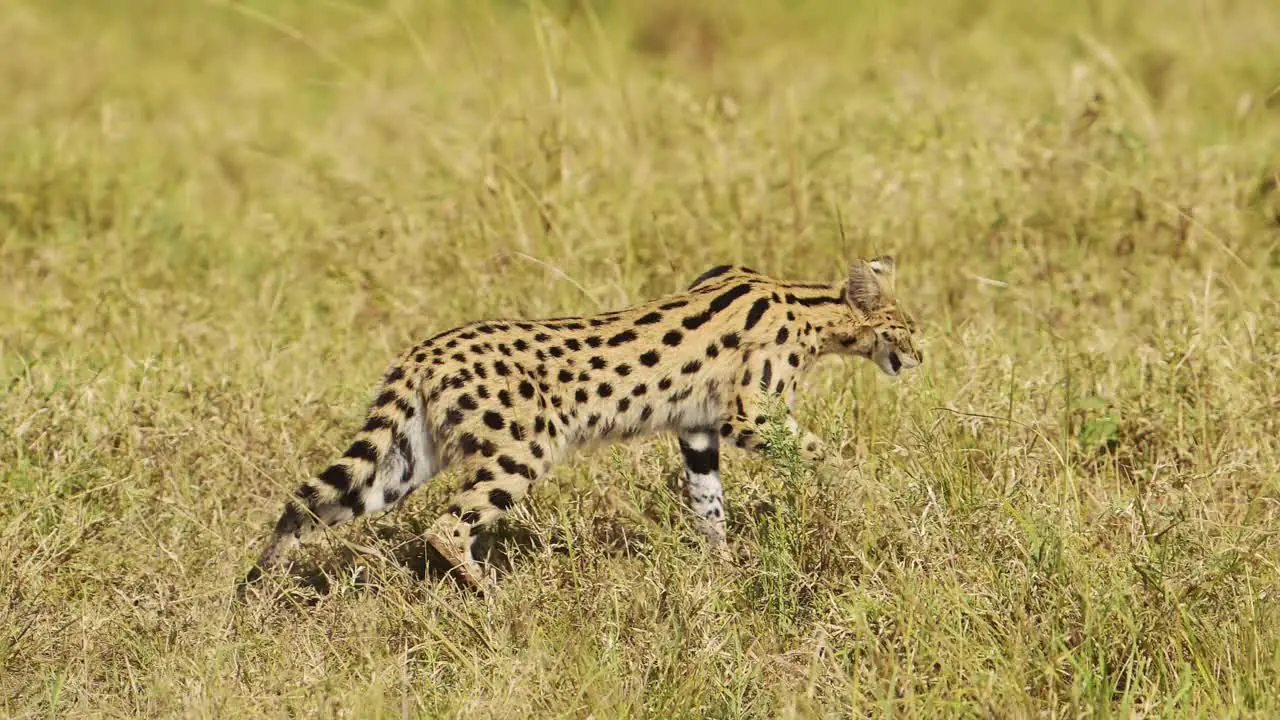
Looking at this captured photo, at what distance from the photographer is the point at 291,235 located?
8.65 m

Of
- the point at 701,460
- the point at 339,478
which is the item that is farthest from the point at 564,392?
the point at 339,478

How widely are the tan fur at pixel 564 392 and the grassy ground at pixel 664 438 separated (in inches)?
7.6

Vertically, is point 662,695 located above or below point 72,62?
below

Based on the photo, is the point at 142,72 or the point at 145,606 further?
the point at 142,72

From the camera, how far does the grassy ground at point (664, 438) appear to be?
4.95m

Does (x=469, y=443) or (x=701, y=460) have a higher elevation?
(x=469, y=443)

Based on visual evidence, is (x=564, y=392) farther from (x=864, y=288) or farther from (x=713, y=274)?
(x=864, y=288)

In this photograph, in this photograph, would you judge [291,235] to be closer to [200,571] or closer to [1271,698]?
[200,571]

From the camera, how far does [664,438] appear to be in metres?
6.47

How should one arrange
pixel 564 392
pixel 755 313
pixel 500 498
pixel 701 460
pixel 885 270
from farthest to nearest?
pixel 885 270 < pixel 755 313 < pixel 701 460 < pixel 564 392 < pixel 500 498

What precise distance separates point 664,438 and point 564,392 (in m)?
0.82

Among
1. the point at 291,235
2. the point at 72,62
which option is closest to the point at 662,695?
the point at 291,235

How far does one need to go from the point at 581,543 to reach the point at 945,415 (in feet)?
4.09

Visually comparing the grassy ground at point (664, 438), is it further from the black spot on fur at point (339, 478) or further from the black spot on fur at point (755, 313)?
the black spot on fur at point (755, 313)
